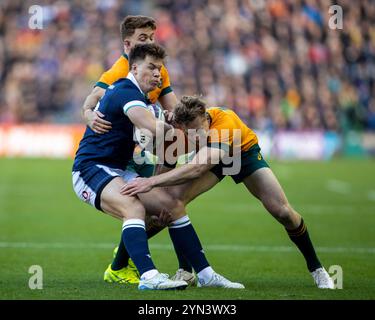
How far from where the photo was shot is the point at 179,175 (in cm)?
796

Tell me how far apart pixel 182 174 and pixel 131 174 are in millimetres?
586

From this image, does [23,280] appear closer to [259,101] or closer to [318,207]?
[318,207]

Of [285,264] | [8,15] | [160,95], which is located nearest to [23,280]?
[160,95]

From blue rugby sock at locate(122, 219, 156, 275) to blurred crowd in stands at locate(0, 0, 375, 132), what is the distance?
70.8 feet

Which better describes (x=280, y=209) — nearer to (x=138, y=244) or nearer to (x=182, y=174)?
(x=182, y=174)

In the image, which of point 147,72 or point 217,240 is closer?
point 147,72

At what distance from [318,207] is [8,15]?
58.8 feet

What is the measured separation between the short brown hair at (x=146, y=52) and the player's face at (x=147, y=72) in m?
0.04

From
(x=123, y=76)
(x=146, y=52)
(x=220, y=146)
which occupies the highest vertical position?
(x=146, y=52)

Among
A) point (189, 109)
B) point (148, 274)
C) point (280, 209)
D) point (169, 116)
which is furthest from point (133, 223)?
point (280, 209)

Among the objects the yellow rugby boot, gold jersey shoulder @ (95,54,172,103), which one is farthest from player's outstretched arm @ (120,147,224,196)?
gold jersey shoulder @ (95,54,172,103)

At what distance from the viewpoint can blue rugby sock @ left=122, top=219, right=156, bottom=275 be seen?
304 inches

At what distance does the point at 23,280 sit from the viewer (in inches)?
338
